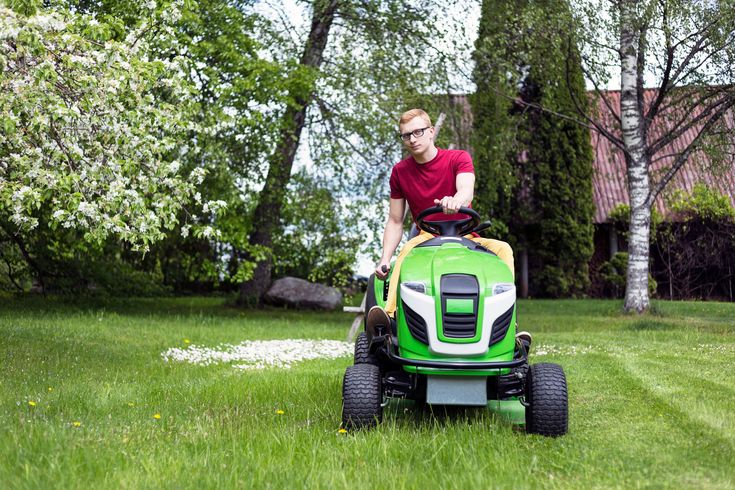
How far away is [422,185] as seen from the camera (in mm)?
5141

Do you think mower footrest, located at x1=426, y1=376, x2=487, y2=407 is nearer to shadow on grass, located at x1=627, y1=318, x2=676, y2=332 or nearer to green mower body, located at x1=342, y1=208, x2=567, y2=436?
green mower body, located at x1=342, y1=208, x2=567, y2=436

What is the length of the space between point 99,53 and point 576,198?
50.1 ft

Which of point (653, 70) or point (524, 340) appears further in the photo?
point (653, 70)

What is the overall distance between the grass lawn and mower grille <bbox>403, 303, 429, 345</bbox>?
1.53ft

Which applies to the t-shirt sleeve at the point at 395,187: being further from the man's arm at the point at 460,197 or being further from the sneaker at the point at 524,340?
the sneaker at the point at 524,340

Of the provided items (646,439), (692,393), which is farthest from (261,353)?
(646,439)

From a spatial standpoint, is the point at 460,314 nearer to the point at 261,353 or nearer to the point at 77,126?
the point at 77,126

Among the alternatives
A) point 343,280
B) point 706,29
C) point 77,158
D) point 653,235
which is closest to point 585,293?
point 653,235

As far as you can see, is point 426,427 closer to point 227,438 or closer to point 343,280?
point 227,438

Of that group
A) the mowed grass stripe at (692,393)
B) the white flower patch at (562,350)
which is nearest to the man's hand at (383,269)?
the mowed grass stripe at (692,393)

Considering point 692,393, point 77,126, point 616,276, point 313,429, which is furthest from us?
point 616,276

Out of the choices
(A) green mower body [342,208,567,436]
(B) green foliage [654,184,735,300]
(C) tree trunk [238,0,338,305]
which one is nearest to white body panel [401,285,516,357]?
(A) green mower body [342,208,567,436]

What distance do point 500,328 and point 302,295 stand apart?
43.3ft

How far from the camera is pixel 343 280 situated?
15828 mm
